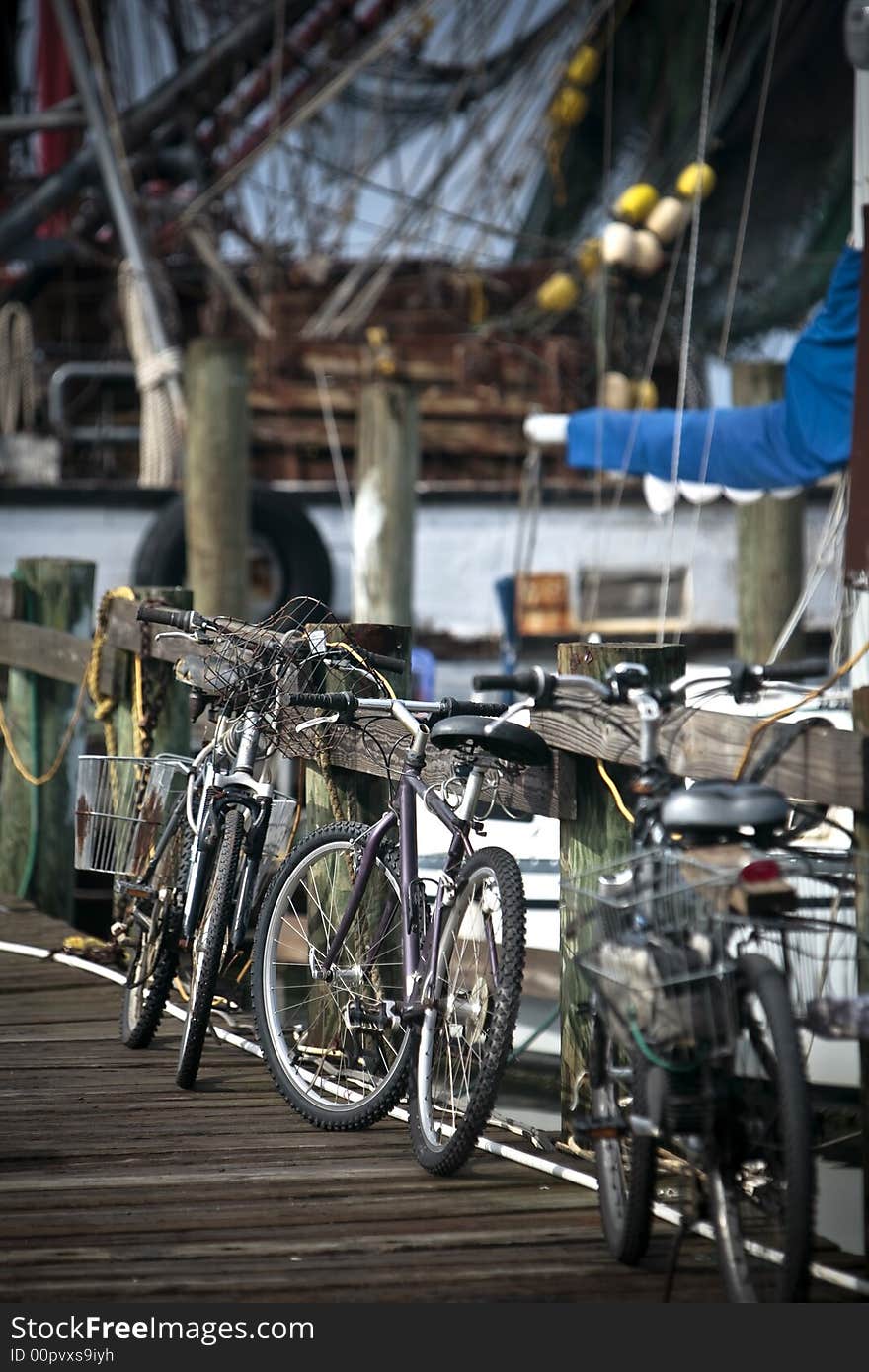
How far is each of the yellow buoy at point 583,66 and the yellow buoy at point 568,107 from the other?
0.11m

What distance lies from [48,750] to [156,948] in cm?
272

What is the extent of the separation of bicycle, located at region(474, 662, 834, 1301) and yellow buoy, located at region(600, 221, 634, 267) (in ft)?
39.0

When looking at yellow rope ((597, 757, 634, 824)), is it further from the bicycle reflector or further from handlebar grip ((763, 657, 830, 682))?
the bicycle reflector

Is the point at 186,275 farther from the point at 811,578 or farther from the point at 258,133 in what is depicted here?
the point at 811,578

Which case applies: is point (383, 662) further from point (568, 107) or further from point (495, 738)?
point (568, 107)

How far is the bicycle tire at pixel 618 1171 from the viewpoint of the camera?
9.70 feet

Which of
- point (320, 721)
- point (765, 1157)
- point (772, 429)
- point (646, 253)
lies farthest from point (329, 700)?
point (646, 253)

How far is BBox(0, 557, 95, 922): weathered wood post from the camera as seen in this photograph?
7.05 meters

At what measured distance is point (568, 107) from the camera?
1630cm

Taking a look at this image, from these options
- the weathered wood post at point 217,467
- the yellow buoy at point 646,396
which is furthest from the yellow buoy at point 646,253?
the weathered wood post at point 217,467

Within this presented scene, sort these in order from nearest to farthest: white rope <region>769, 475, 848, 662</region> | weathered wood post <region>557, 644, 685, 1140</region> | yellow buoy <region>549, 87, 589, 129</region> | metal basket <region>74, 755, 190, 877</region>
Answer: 1. weathered wood post <region>557, 644, 685, 1140</region>
2. metal basket <region>74, 755, 190, 877</region>
3. white rope <region>769, 475, 848, 662</region>
4. yellow buoy <region>549, 87, 589, 129</region>

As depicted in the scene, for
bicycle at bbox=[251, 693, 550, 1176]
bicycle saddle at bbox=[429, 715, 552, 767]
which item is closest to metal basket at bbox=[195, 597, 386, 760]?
bicycle at bbox=[251, 693, 550, 1176]

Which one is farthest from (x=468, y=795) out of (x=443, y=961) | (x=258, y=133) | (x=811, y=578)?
(x=258, y=133)

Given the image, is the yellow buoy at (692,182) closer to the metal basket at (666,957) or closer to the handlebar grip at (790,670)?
the handlebar grip at (790,670)
